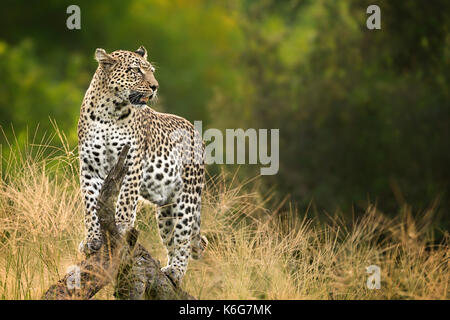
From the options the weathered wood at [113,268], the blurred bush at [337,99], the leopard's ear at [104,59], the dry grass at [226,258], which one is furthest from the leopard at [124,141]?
the blurred bush at [337,99]

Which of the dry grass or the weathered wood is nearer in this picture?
the weathered wood

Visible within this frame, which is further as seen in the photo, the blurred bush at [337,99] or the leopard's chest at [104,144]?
the blurred bush at [337,99]

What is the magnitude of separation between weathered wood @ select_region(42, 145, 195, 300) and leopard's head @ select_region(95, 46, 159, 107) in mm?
818

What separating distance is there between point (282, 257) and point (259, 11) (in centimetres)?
2041

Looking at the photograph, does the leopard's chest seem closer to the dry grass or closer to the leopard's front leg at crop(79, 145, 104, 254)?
the leopard's front leg at crop(79, 145, 104, 254)

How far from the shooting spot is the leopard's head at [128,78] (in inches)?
362

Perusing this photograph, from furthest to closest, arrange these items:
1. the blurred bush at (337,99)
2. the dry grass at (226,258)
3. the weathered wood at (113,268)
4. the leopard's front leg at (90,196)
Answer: the blurred bush at (337,99) → the dry grass at (226,258) → the leopard's front leg at (90,196) → the weathered wood at (113,268)

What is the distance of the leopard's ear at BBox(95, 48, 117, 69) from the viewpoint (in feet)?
30.1

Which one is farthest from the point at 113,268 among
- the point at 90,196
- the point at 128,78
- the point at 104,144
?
the point at 128,78

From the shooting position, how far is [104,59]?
924cm

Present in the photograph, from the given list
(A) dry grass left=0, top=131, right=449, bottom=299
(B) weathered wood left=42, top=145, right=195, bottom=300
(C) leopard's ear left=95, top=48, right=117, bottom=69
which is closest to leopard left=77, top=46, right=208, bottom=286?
(C) leopard's ear left=95, top=48, right=117, bottom=69

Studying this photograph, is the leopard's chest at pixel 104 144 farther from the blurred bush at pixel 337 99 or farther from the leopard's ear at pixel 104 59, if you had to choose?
the blurred bush at pixel 337 99

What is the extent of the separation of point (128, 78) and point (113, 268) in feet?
7.08
